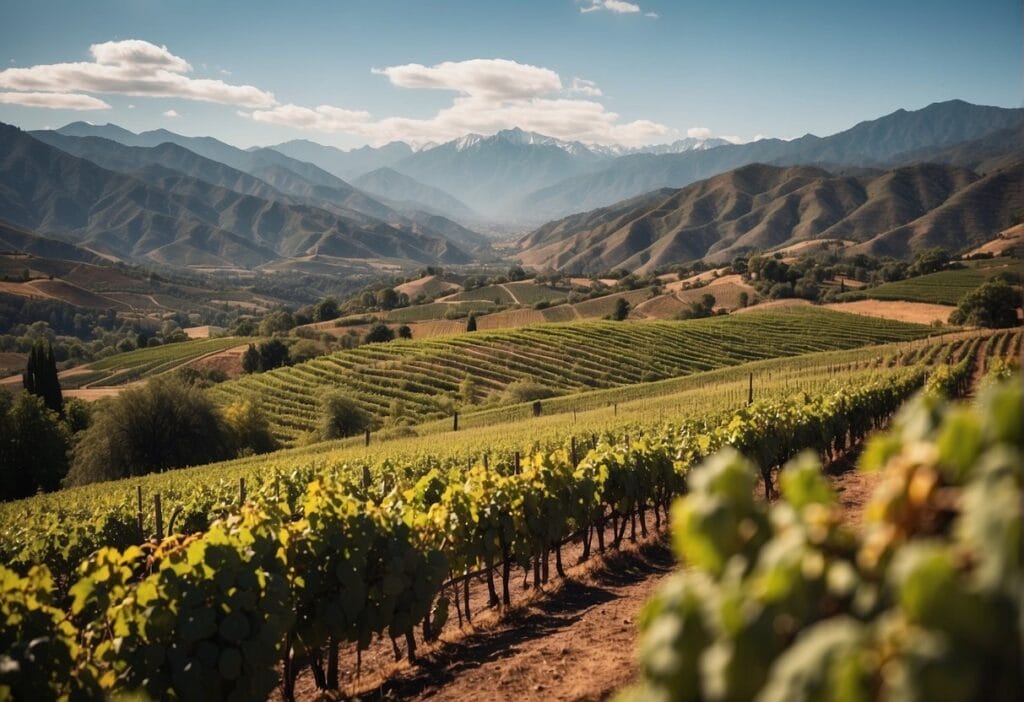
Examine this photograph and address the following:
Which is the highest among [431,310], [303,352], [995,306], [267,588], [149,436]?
[267,588]

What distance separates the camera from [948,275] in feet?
362

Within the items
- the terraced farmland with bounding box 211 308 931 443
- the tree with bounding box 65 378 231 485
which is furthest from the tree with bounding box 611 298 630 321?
the tree with bounding box 65 378 231 485

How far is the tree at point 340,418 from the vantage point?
4656cm

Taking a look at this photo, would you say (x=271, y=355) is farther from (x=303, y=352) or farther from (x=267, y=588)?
(x=267, y=588)

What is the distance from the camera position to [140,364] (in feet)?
319

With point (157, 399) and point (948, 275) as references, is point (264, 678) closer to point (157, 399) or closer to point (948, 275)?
point (157, 399)

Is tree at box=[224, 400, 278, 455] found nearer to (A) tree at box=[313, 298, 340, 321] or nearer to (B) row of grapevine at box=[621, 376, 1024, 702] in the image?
(B) row of grapevine at box=[621, 376, 1024, 702]

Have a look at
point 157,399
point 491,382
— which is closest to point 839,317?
point 491,382

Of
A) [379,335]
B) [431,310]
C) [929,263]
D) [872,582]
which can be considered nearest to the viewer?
[872,582]

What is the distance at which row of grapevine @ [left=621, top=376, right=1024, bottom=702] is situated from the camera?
1279 millimetres

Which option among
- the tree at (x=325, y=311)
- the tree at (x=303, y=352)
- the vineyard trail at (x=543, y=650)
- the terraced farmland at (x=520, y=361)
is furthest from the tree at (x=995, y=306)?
the tree at (x=325, y=311)

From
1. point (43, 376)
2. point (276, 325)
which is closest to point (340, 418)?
point (43, 376)

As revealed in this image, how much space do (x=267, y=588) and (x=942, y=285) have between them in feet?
393

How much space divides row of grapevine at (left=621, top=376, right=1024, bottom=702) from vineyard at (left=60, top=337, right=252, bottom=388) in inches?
3814
